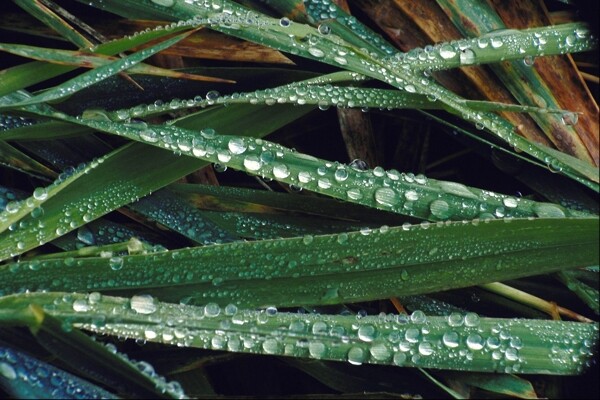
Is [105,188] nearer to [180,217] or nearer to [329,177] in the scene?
[180,217]

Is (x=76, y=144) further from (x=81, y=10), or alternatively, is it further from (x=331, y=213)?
(x=331, y=213)

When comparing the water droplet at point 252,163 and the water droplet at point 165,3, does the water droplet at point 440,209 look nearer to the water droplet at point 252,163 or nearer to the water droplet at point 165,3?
the water droplet at point 252,163

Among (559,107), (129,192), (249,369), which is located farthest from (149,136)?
(559,107)

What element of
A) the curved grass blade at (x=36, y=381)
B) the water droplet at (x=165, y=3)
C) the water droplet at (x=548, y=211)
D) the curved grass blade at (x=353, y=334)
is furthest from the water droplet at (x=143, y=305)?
the water droplet at (x=548, y=211)

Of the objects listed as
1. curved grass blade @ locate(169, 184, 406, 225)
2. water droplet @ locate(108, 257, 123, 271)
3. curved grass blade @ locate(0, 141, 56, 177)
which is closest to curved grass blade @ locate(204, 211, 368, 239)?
curved grass blade @ locate(169, 184, 406, 225)

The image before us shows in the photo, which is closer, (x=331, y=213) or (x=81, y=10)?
(x=331, y=213)

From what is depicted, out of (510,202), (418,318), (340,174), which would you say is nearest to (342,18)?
(340,174)
